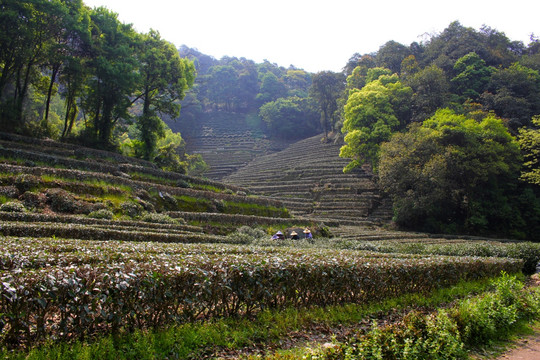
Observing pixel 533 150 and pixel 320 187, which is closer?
pixel 533 150

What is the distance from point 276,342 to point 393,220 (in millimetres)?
32424

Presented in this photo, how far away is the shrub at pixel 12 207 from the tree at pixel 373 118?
36.7m

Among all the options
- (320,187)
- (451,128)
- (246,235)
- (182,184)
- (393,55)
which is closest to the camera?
(246,235)

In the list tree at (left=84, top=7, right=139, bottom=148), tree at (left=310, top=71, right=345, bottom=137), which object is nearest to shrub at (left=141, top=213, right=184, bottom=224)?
tree at (left=84, top=7, right=139, bottom=148)

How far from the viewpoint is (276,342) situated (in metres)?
6.54

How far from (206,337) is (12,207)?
1308 cm

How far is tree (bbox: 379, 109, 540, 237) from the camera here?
106 feet

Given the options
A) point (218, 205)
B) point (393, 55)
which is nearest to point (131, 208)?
point (218, 205)

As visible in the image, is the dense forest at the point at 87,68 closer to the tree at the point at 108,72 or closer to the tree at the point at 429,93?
the tree at the point at 108,72

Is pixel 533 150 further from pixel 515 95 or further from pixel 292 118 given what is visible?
pixel 292 118

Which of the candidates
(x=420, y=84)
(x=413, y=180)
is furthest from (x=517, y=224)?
(x=420, y=84)

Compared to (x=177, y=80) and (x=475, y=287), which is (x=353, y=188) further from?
(x=475, y=287)

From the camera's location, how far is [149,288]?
5668 millimetres

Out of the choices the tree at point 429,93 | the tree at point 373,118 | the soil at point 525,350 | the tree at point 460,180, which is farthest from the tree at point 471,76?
the soil at point 525,350
